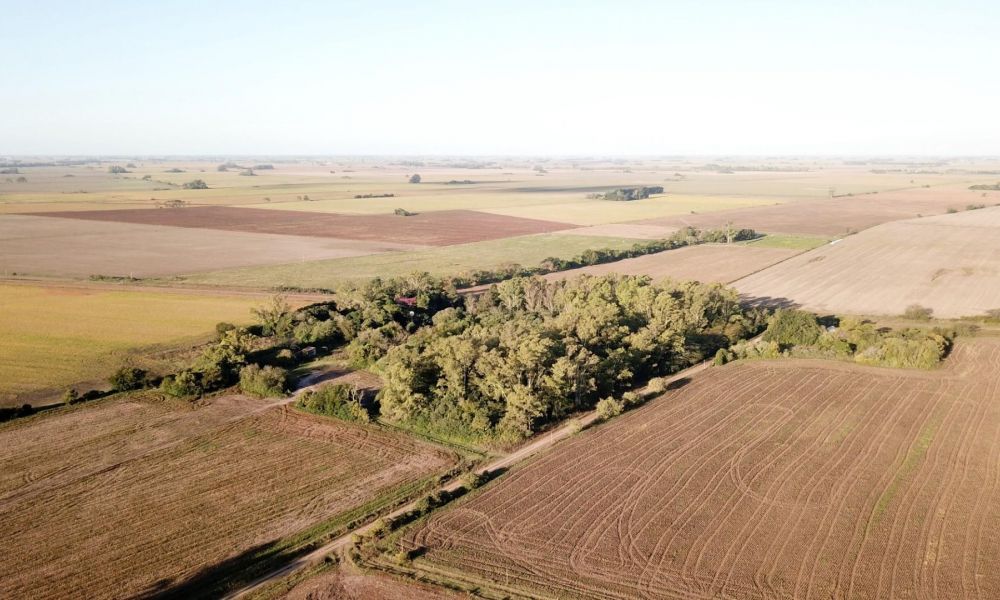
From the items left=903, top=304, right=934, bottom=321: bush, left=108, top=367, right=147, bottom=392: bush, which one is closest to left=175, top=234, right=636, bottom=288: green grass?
left=108, top=367, right=147, bottom=392: bush

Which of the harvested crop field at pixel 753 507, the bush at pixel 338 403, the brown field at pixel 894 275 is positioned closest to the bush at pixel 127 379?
the bush at pixel 338 403

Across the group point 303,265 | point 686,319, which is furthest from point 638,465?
point 303,265

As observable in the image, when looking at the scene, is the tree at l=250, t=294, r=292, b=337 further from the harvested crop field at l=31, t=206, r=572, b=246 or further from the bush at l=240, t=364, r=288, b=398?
the harvested crop field at l=31, t=206, r=572, b=246

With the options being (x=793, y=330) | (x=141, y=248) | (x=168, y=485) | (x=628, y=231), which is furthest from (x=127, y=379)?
(x=628, y=231)

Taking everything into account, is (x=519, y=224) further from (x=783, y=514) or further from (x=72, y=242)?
(x=783, y=514)

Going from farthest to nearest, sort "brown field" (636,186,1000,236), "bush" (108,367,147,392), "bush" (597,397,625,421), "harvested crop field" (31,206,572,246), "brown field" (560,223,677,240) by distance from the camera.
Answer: "brown field" (636,186,1000,236) → "brown field" (560,223,677,240) → "harvested crop field" (31,206,572,246) → "bush" (108,367,147,392) → "bush" (597,397,625,421)

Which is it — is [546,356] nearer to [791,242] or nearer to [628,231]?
[791,242]
